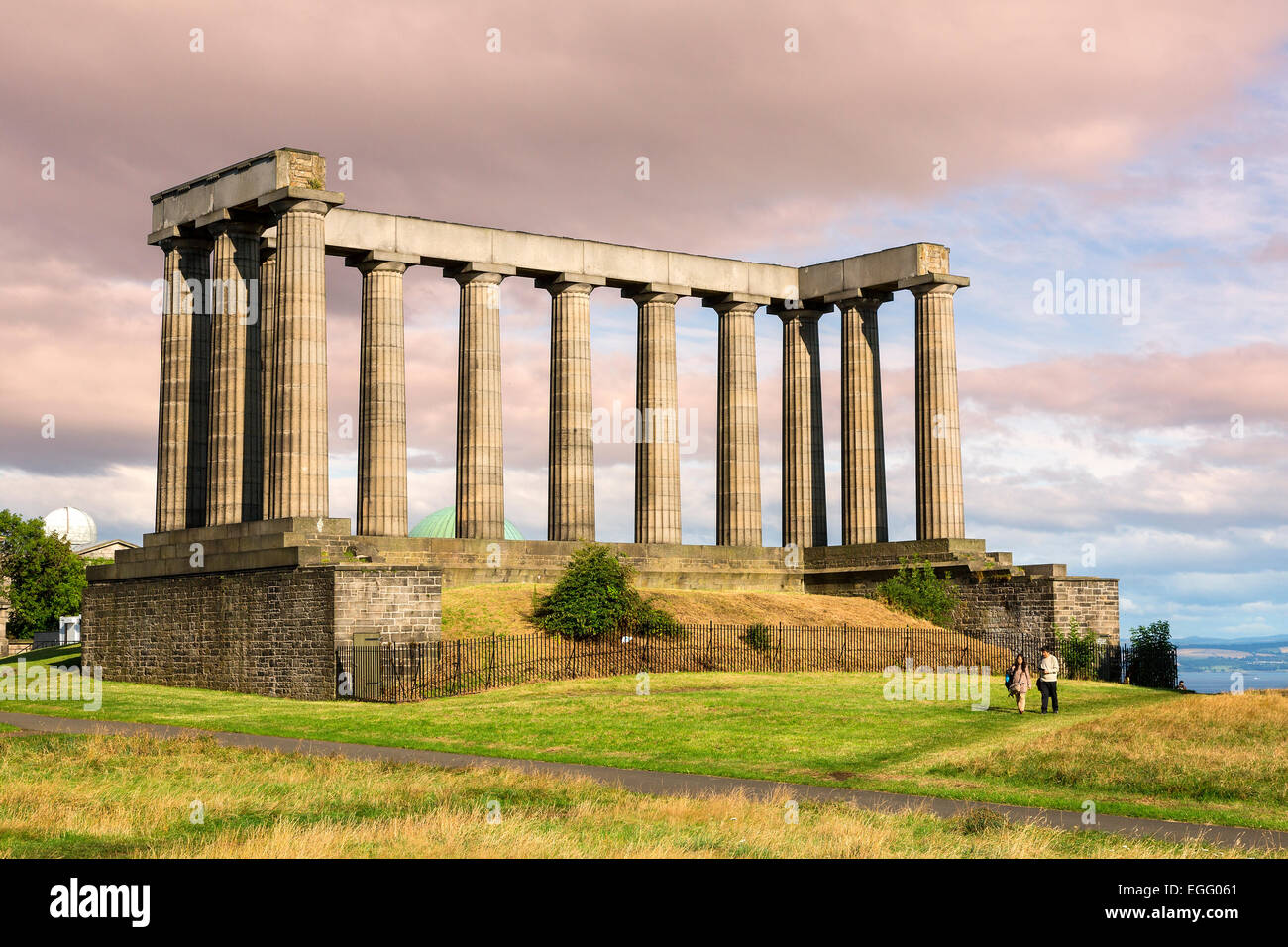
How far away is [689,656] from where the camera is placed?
49.3 meters

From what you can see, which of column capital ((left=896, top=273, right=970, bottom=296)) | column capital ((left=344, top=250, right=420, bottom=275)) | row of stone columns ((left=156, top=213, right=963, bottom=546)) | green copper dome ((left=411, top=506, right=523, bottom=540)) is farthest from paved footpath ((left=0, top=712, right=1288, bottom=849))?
green copper dome ((left=411, top=506, right=523, bottom=540))

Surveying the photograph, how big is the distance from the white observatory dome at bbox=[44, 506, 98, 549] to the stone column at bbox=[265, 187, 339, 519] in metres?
99.8

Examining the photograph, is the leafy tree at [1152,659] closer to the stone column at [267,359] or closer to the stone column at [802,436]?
the stone column at [802,436]

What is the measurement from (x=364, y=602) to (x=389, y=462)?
13.1 m

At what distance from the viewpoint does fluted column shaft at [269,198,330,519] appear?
51.7 metres

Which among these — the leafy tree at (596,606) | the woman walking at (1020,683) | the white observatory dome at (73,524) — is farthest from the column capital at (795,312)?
the white observatory dome at (73,524)

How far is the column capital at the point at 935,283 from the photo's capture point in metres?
63.8

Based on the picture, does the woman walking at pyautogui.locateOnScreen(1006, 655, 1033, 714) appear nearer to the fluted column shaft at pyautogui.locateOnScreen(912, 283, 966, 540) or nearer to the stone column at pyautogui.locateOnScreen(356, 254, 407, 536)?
the fluted column shaft at pyautogui.locateOnScreen(912, 283, 966, 540)

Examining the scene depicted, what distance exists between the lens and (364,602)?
144 ft

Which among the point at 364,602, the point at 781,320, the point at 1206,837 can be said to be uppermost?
the point at 781,320

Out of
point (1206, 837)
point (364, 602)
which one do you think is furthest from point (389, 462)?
point (1206, 837)
